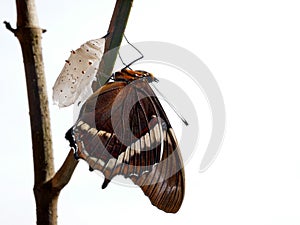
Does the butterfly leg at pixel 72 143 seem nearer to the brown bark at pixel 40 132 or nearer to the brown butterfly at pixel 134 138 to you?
the brown bark at pixel 40 132

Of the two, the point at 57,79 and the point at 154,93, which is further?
the point at 57,79

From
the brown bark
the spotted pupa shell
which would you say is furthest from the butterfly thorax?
the brown bark

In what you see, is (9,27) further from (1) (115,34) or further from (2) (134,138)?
(2) (134,138)

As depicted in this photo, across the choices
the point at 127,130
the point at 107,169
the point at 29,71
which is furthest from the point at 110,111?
the point at 29,71

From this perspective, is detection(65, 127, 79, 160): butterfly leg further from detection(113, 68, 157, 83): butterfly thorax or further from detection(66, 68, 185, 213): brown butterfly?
detection(113, 68, 157, 83): butterfly thorax

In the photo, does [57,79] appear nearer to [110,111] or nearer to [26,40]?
[110,111]

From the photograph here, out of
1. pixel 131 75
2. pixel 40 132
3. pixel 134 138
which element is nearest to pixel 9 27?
pixel 40 132
